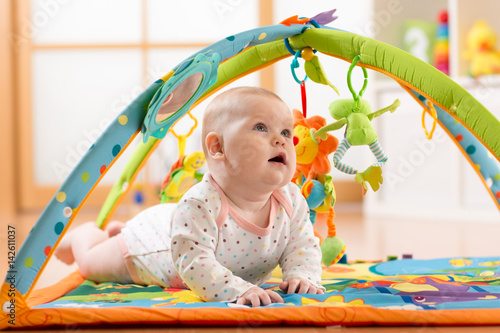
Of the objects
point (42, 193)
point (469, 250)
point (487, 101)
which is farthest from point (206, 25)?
point (469, 250)

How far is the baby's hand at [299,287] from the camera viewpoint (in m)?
1.02

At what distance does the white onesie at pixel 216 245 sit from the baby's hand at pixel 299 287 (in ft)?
0.06

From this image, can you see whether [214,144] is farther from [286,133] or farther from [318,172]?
[318,172]

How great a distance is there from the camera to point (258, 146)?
1.02 m

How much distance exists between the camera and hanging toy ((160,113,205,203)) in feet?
4.61

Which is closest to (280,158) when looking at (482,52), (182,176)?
(182,176)

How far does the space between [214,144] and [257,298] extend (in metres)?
0.27

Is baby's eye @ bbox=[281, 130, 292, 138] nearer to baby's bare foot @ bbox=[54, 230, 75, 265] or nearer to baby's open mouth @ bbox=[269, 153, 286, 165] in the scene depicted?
baby's open mouth @ bbox=[269, 153, 286, 165]

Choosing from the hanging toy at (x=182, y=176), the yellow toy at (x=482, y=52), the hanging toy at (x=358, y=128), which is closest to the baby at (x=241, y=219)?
the hanging toy at (x=358, y=128)

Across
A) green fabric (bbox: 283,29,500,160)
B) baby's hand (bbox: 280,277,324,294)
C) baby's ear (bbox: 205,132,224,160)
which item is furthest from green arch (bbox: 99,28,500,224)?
baby's hand (bbox: 280,277,324,294)

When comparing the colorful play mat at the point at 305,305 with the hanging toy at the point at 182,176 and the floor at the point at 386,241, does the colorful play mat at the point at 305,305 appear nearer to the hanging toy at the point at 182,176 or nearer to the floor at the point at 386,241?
the floor at the point at 386,241

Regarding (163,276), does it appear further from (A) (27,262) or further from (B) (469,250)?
(B) (469,250)

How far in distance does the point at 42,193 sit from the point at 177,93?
261 cm

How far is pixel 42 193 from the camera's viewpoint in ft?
11.2
